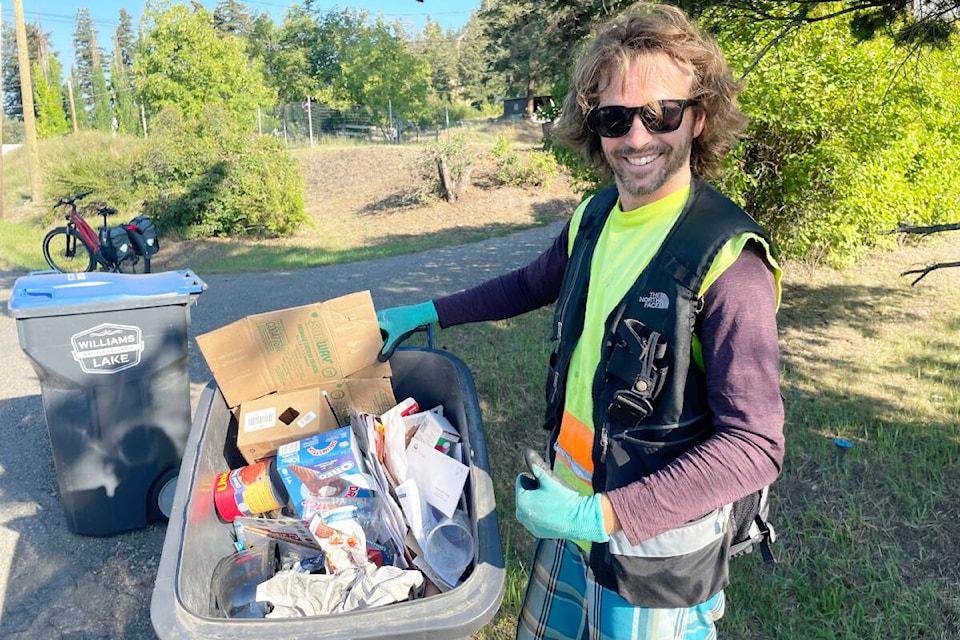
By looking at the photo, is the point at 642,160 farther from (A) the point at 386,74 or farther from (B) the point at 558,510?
(A) the point at 386,74

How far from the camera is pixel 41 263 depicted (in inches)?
449

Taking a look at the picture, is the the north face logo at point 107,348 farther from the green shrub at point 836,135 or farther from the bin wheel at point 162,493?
the green shrub at point 836,135

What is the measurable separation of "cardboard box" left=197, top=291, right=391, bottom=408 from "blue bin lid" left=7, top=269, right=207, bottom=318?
899 millimetres

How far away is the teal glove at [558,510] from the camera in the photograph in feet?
4.50

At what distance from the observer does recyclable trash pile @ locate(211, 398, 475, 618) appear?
171 cm

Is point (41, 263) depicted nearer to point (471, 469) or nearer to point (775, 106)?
point (775, 106)

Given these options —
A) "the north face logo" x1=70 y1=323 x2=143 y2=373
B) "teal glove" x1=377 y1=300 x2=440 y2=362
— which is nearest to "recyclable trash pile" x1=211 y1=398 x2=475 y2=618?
"teal glove" x1=377 y1=300 x2=440 y2=362

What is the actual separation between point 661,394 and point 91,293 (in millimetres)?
2626

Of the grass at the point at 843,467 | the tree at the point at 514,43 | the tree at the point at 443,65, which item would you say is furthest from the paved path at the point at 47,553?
the tree at the point at 443,65

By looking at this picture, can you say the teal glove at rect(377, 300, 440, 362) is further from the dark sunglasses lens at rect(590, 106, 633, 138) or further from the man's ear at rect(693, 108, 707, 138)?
the man's ear at rect(693, 108, 707, 138)

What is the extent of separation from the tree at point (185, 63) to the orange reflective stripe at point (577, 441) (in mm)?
27046

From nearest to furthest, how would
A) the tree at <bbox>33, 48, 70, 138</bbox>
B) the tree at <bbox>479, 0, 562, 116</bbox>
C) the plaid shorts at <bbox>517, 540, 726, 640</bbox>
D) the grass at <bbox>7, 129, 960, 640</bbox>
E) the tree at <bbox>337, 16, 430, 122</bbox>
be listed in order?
1. the plaid shorts at <bbox>517, 540, 726, 640</bbox>
2. the grass at <bbox>7, 129, 960, 640</bbox>
3. the tree at <bbox>479, 0, 562, 116</bbox>
4. the tree at <bbox>337, 16, 430, 122</bbox>
5. the tree at <bbox>33, 48, 70, 138</bbox>

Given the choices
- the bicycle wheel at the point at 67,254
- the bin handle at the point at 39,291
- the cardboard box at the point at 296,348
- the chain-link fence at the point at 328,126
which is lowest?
the bicycle wheel at the point at 67,254

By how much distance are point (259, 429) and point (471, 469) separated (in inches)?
32.0
